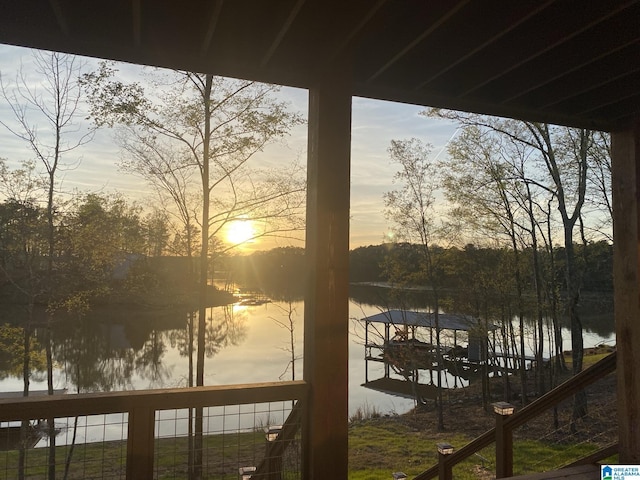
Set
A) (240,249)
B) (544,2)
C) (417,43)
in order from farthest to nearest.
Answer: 1. (240,249)
2. (417,43)
3. (544,2)

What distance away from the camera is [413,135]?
39.4 ft

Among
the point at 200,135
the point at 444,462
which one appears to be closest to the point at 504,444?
the point at 444,462

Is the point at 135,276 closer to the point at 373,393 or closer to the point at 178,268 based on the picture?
the point at 178,268

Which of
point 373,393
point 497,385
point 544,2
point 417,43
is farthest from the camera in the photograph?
point 373,393

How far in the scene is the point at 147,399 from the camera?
166 centimetres

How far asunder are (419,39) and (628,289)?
1872 mm

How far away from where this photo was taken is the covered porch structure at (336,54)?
5.16 ft

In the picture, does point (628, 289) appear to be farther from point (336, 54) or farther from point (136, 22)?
point (136, 22)

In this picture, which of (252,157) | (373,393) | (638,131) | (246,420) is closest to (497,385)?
(373,393)

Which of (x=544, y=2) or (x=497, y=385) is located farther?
(x=497, y=385)

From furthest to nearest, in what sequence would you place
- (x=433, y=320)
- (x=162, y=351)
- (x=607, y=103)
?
(x=433, y=320), (x=162, y=351), (x=607, y=103)

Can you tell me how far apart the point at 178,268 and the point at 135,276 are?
0.81 m

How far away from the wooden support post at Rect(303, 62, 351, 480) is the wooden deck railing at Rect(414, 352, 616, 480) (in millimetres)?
1498

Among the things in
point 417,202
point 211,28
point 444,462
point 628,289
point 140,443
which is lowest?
point 444,462
